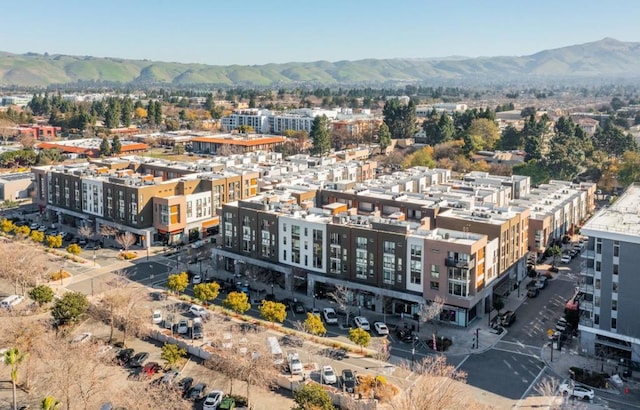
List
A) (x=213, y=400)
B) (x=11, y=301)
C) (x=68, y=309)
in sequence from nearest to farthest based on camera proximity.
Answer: (x=213, y=400), (x=68, y=309), (x=11, y=301)

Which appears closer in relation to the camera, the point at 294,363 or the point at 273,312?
the point at 294,363

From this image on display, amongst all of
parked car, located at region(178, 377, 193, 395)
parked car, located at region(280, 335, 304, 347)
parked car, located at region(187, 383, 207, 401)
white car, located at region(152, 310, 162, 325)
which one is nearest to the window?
parked car, located at region(280, 335, 304, 347)

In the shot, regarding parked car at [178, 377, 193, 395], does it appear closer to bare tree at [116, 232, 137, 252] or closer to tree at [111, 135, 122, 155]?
bare tree at [116, 232, 137, 252]

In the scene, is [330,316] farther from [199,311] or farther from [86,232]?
[86,232]

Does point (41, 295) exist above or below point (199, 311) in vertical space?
above

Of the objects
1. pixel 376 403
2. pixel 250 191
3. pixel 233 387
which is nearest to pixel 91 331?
pixel 233 387

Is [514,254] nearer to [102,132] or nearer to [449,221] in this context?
[449,221]

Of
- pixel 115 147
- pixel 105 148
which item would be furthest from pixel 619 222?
pixel 115 147
